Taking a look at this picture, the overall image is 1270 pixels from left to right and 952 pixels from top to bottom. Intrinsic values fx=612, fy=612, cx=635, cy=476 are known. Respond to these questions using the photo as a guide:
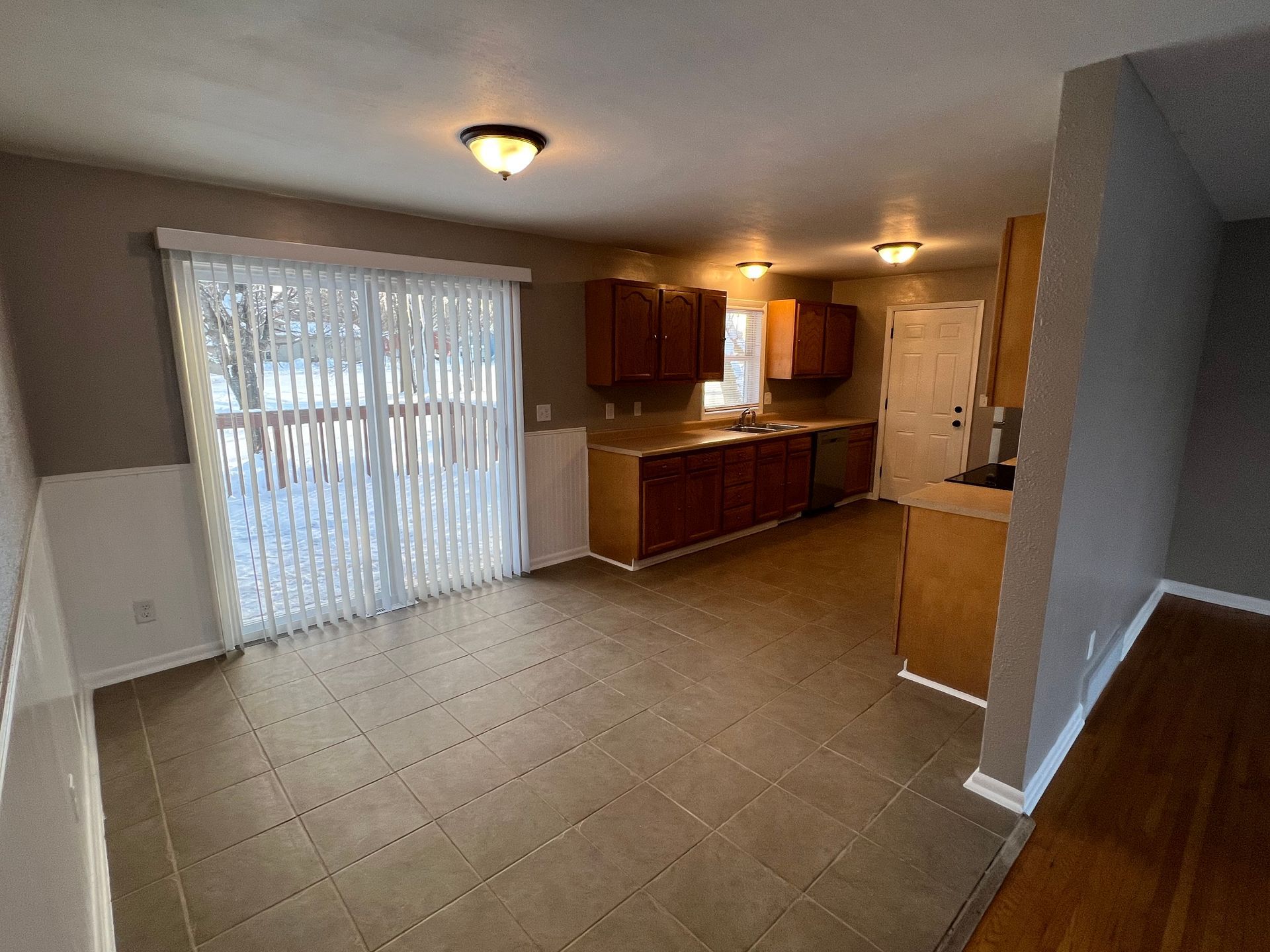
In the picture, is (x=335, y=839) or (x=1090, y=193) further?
(x=335, y=839)

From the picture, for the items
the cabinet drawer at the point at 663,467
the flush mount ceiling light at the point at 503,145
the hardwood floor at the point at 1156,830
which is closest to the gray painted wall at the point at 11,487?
the flush mount ceiling light at the point at 503,145

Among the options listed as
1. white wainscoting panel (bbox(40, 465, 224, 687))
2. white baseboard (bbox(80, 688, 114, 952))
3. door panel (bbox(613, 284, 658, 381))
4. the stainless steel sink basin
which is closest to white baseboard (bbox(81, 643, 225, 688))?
white wainscoting panel (bbox(40, 465, 224, 687))

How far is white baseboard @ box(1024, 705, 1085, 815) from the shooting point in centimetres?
215

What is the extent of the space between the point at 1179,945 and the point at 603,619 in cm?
262

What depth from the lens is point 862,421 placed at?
6379mm


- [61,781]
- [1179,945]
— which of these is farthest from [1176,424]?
[61,781]

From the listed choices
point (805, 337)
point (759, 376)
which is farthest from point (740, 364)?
point (805, 337)

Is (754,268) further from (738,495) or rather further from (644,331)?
(738,495)

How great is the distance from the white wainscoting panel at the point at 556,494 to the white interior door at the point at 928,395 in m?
3.30

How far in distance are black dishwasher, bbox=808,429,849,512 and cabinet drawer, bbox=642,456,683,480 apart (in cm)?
186

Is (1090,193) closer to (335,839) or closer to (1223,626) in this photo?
(335,839)

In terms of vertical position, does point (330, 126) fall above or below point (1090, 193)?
above

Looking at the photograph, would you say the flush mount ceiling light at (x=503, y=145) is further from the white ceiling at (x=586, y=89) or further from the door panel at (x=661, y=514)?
the door panel at (x=661, y=514)

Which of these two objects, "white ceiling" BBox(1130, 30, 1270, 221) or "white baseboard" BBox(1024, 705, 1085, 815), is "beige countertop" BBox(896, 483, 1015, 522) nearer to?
"white baseboard" BBox(1024, 705, 1085, 815)
